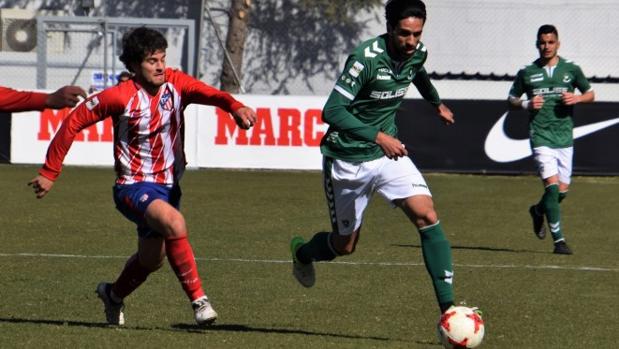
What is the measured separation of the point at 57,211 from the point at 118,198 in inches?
323

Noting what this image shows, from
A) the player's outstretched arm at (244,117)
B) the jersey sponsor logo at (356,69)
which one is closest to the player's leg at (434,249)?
the jersey sponsor logo at (356,69)

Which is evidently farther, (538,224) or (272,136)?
(272,136)

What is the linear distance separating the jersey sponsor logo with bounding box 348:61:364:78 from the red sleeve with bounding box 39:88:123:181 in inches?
51.6

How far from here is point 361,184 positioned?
7812 millimetres

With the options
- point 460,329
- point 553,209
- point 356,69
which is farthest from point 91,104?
point 553,209

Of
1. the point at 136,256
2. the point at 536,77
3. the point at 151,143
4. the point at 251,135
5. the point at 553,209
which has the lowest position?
the point at 251,135

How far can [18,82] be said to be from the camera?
30.2 meters

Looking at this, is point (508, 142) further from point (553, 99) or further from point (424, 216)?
point (424, 216)

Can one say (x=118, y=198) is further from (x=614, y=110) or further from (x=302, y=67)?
(x=302, y=67)

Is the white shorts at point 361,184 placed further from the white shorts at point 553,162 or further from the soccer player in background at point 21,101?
the white shorts at point 553,162

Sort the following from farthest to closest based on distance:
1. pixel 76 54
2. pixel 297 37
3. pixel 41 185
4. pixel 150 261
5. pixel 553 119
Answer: pixel 297 37, pixel 76 54, pixel 553 119, pixel 150 261, pixel 41 185

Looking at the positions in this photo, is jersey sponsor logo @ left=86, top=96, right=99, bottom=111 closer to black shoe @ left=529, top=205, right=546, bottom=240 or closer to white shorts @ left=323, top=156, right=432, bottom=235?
white shorts @ left=323, top=156, right=432, bottom=235

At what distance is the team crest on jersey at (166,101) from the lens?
7453mm

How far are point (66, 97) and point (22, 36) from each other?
24.4 meters
